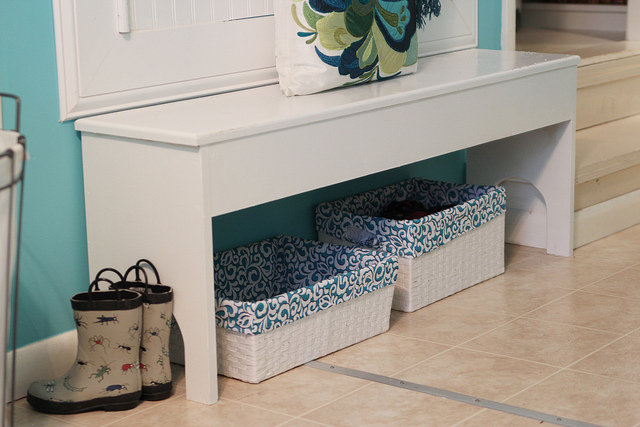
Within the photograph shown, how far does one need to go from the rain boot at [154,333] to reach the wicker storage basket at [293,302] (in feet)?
0.49

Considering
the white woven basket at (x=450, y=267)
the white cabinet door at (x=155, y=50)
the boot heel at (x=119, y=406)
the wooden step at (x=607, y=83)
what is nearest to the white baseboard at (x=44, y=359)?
the boot heel at (x=119, y=406)

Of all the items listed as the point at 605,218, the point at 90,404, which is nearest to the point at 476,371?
the point at 90,404

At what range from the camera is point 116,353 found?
6.67 ft

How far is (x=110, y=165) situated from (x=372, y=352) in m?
0.84

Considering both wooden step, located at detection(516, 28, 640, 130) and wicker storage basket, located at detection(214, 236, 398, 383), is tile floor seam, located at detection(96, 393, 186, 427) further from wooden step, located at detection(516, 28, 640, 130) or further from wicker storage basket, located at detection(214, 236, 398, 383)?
wooden step, located at detection(516, 28, 640, 130)

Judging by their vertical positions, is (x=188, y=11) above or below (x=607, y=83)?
above

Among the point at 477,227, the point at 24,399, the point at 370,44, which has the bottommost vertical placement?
the point at 24,399

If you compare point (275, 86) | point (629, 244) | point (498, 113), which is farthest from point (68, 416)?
point (629, 244)

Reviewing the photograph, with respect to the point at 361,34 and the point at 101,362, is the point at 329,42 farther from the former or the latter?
the point at 101,362

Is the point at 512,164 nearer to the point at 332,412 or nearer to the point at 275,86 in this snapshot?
the point at 275,86

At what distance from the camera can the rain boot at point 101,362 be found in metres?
2.02

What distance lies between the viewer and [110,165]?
215 cm

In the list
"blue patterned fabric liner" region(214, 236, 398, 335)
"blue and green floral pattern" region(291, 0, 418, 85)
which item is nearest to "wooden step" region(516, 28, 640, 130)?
"blue and green floral pattern" region(291, 0, 418, 85)

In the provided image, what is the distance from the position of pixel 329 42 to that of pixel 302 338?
2.63 feet
